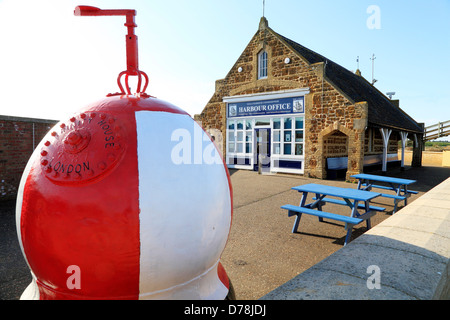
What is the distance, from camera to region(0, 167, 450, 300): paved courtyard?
137 inches

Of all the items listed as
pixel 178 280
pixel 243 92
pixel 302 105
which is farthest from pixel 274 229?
pixel 243 92

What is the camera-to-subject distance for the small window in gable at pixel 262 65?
1407cm

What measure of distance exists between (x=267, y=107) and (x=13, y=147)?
10.4 m

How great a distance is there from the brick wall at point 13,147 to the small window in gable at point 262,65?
9993 mm

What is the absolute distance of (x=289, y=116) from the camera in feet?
44.0

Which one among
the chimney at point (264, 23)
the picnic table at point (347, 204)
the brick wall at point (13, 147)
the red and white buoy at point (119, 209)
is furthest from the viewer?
the chimney at point (264, 23)

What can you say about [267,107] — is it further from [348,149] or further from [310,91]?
[348,149]

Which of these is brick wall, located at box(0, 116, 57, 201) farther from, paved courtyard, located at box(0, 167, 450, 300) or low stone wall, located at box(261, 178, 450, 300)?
low stone wall, located at box(261, 178, 450, 300)

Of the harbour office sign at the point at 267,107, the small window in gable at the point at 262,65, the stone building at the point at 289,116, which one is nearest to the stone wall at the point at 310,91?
the stone building at the point at 289,116

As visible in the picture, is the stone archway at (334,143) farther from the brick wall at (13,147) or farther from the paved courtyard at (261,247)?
the brick wall at (13,147)

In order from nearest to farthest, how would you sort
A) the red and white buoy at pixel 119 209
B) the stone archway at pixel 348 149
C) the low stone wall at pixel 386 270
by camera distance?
the red and white buoy at pixel 119 209 < the low stone wall at pixel 386 270 < the stone archway at pixel 348 149

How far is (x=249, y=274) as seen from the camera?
374 centimetres
